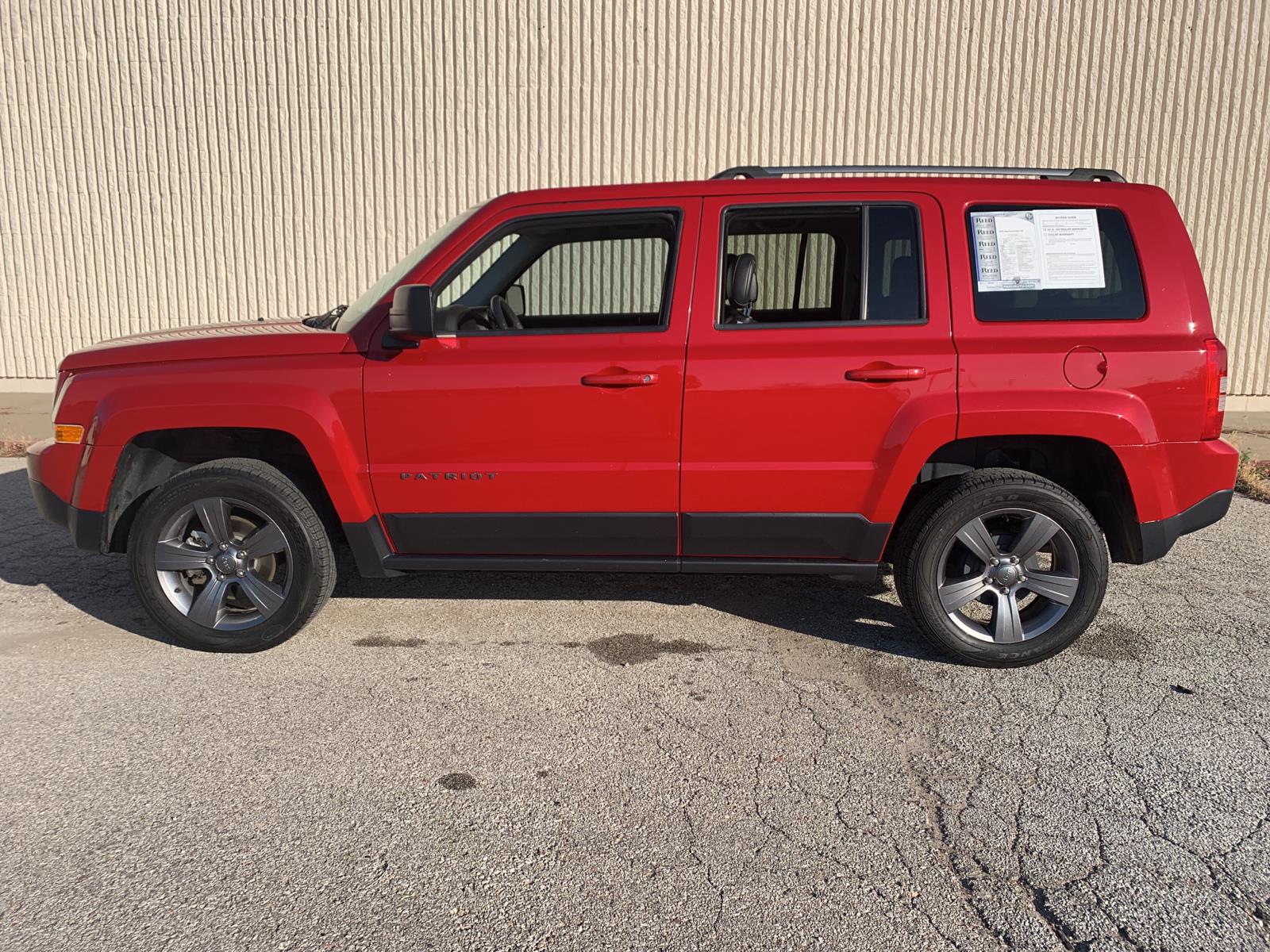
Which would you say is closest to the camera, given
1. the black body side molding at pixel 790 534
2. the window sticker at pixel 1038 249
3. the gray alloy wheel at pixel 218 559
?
the window sticker at pixel 1038 249

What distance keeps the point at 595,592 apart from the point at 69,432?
2.46 m

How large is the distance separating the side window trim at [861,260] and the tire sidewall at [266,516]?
1954mm

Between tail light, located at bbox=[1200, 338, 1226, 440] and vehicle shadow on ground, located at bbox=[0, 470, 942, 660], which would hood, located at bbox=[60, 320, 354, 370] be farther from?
tail light, located at bbox=[1200, 338, 1226, 440]

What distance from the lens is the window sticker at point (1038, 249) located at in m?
3.46

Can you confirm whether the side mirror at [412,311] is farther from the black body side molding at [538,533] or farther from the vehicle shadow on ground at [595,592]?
the vehicle shadow on ground at [595,592]

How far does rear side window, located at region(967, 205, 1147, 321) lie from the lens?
3436 mm

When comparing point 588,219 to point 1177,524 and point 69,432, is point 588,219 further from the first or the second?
point 1177,524

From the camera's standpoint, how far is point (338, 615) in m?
4.20

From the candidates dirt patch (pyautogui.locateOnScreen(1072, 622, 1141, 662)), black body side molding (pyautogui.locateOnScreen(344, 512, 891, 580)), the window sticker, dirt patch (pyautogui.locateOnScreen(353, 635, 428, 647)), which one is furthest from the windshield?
dirt patch (pyautogui.locateOnScreen(1072, 622, 1141, 662))

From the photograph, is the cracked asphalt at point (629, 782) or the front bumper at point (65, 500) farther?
the front bumper at point (65, 500)

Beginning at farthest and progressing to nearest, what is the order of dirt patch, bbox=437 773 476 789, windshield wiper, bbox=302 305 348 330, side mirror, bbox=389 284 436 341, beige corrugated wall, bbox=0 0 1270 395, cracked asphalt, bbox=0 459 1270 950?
beige corrugated wall, bbox=0 0 1270 395, windshield wiper, bbox=302 305 348 330, side mirror, bbox=389 284 436 341, dirt patch, bbox=437 773 476 789, cracked asphalt, bbox=0 459 1270 950

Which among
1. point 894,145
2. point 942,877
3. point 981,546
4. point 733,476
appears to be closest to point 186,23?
point 894,145

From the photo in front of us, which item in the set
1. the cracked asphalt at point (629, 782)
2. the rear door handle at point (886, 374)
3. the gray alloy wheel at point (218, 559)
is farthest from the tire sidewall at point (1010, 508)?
the gray alloy wheel at point (218, 559)

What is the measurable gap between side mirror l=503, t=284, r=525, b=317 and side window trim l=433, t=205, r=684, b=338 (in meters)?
0.42
